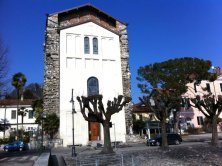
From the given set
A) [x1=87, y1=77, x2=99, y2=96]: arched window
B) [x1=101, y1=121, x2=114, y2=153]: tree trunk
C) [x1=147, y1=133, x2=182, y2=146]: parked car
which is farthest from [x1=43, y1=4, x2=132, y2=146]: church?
[x1=101, y1=121, x2=114, y2=153]: tree trunk

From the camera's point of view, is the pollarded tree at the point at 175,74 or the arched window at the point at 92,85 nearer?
the arched window at the point at 92,85

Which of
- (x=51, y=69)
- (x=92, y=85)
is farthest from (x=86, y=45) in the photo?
(x=51, y=69)

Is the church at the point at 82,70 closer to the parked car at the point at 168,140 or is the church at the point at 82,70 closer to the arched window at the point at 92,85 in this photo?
the arched window at the point at 92,85

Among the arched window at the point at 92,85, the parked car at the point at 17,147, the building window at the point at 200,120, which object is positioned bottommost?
the parked car at the point at 17,147

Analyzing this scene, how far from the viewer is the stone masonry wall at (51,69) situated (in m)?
35.4

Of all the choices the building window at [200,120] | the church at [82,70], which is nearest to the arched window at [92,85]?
the church at [82,70]

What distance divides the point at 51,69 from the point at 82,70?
404 centimetres

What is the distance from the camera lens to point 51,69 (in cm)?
3653

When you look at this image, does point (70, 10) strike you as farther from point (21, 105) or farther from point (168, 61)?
point (21, 105)

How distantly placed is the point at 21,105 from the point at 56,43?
27.4 metres

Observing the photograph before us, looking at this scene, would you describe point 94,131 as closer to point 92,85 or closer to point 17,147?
point 92,85

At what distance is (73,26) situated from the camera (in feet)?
126

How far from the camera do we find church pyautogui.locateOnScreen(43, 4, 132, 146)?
35156 mm

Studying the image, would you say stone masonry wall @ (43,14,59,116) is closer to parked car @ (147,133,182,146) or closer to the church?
the church
